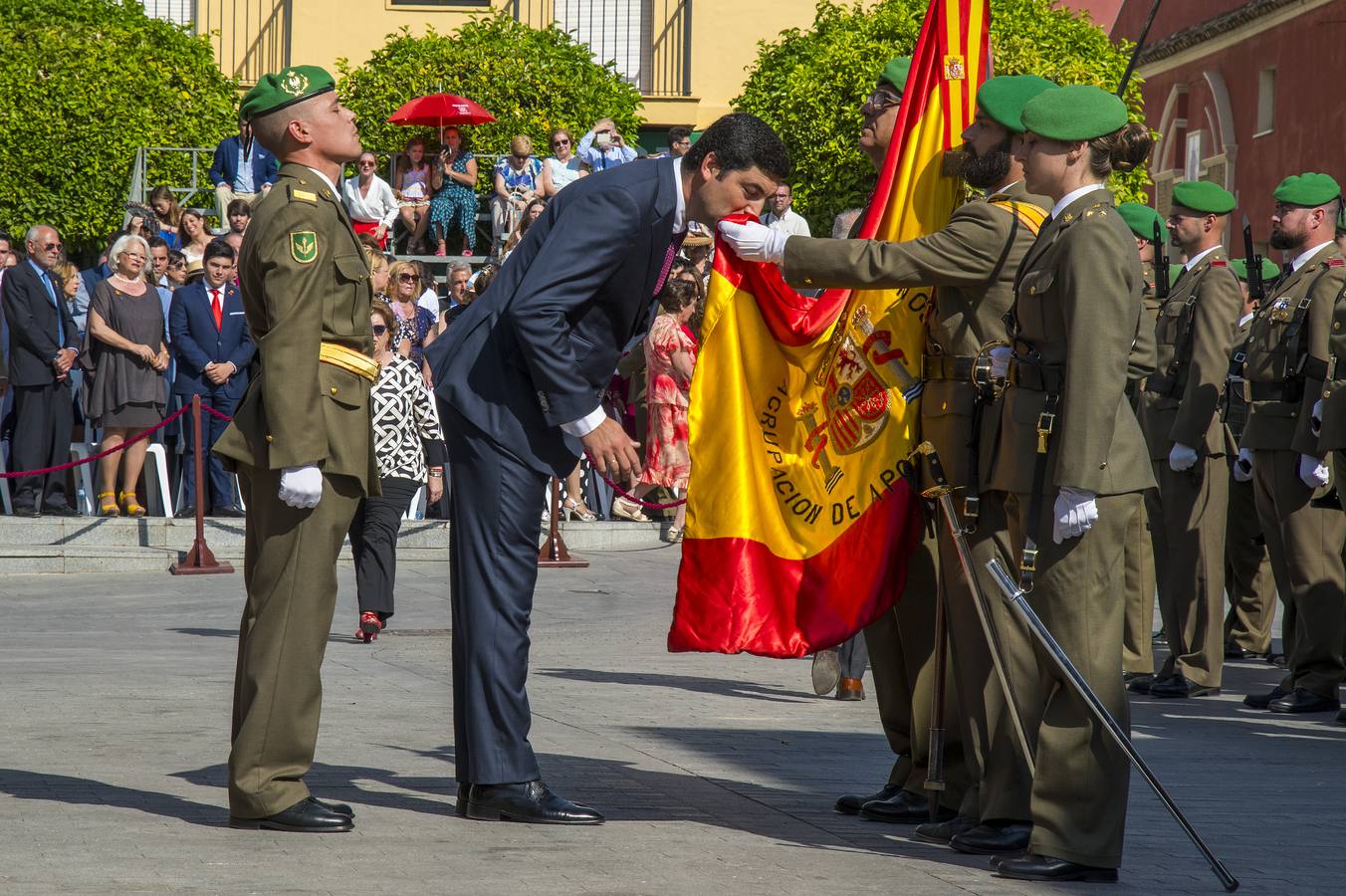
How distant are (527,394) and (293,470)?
0.78 meters

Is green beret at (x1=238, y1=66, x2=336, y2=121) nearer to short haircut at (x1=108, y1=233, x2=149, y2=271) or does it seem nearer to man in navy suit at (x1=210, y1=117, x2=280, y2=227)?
short haircut at (x1=108, y1=233, x2=149, y2=271)

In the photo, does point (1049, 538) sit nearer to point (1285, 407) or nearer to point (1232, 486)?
point (1285, 407)

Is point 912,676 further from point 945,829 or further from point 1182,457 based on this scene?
point 1182,457

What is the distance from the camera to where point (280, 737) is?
5.88 metres

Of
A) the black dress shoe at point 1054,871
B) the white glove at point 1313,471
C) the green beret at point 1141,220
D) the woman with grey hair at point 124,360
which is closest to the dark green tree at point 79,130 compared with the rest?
the woman with grey hair at point 124,360

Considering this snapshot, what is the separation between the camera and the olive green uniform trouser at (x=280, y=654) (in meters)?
5.85

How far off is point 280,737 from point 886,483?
2.09m

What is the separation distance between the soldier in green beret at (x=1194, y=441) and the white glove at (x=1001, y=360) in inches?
155

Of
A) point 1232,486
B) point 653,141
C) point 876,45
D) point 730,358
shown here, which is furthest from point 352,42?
point 730,358

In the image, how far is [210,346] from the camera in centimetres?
1520

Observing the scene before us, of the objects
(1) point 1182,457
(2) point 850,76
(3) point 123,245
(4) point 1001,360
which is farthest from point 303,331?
(2) point 850,76

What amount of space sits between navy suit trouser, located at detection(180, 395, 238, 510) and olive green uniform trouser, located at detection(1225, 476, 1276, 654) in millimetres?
7772

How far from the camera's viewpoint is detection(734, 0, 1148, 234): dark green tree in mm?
25781

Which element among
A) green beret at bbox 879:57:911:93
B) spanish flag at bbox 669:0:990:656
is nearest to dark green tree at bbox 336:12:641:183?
green beret at bbox 879:57:911:93
